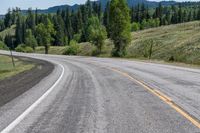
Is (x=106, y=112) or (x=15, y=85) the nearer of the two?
(x=106, y=112)

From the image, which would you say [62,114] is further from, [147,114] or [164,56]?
[164,56]

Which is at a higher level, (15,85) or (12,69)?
(15,85)

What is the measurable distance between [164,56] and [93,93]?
4395 centimetres

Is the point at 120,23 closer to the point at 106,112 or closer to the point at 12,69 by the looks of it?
the point at 12,69

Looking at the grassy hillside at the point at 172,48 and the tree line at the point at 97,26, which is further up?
the tree line at the point at 97,26

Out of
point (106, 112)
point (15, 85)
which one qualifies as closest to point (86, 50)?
point (15, 85)

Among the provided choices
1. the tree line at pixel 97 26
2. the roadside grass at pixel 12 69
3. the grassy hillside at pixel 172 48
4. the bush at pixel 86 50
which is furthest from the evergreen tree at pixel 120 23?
the bush at pixel 86 50

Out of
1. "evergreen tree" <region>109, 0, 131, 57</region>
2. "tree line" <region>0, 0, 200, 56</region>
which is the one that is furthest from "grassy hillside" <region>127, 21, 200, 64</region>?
"tree line" <region>0, 0, 200, 56</region>

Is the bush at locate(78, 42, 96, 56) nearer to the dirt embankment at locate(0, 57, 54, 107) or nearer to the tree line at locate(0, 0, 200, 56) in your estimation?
the tree line at locate(0, 0, 200, 56)

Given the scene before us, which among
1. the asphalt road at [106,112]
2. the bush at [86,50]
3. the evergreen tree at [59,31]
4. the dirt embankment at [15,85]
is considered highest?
the evergreen tree at [59,31]

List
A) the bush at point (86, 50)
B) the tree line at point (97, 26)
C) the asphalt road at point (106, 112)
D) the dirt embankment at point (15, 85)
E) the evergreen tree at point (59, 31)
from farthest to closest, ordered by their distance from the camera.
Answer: the evergreen tree at point (59, 31) → the bush at point (86, 50) → the tree line at point (97, 26) → the dirt embankment at point (15, 85) → the asphalt road at point (106, 112)

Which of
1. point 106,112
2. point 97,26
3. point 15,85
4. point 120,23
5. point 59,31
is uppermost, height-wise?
point 97,26

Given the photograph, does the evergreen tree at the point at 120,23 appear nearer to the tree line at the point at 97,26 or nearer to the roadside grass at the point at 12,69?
the tree line at the point at 97,26

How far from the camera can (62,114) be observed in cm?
934
